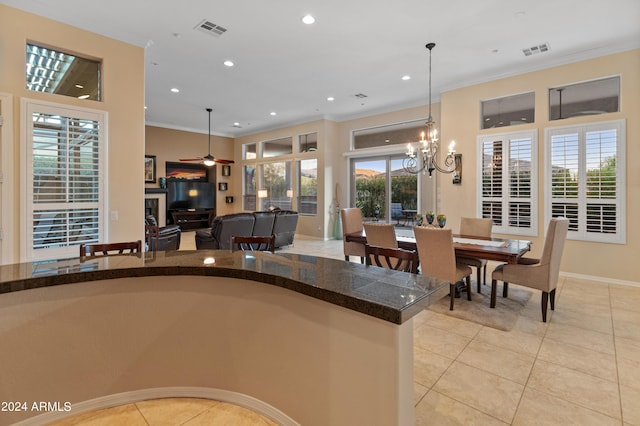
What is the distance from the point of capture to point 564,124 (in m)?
5.06

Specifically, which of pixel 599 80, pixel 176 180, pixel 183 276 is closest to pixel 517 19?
pixel 599 80

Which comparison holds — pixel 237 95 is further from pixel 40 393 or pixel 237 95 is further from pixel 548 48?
pixel 40 393

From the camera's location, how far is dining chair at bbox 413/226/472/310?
3498 millimetres

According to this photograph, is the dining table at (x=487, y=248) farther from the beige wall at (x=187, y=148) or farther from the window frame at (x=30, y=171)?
the beige wall at (x=187, y=148)

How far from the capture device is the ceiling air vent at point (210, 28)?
4.07 m

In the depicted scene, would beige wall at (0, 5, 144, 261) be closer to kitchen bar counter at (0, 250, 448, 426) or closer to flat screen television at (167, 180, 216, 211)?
kitchen bar counter at (0, 250, 448, 426)

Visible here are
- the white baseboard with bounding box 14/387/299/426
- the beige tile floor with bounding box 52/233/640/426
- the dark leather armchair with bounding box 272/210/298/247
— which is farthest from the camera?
the dark leather armchair with bounding box 272/210/298/247

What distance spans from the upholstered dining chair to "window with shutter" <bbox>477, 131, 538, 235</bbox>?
2341mm

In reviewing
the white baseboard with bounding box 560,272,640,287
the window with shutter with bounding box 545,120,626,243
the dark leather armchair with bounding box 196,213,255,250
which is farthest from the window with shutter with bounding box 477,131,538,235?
the dark leather armchair with bounding box 196,213,255,250

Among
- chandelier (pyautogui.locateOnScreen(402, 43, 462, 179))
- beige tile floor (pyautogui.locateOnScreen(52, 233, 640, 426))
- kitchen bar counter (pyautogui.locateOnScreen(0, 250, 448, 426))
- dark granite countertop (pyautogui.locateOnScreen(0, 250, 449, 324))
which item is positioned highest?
chandelier (pyautogui.locateOnScreen(402, 43, 462, 179))

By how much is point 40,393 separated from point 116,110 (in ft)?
11.3

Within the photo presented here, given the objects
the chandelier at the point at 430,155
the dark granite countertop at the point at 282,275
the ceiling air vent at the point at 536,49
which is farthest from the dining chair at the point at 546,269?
the ceiling air vent at the point at 536,49

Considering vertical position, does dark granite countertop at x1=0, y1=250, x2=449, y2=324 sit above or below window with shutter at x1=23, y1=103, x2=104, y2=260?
below

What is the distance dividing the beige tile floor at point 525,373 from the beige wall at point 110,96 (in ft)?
9.59
